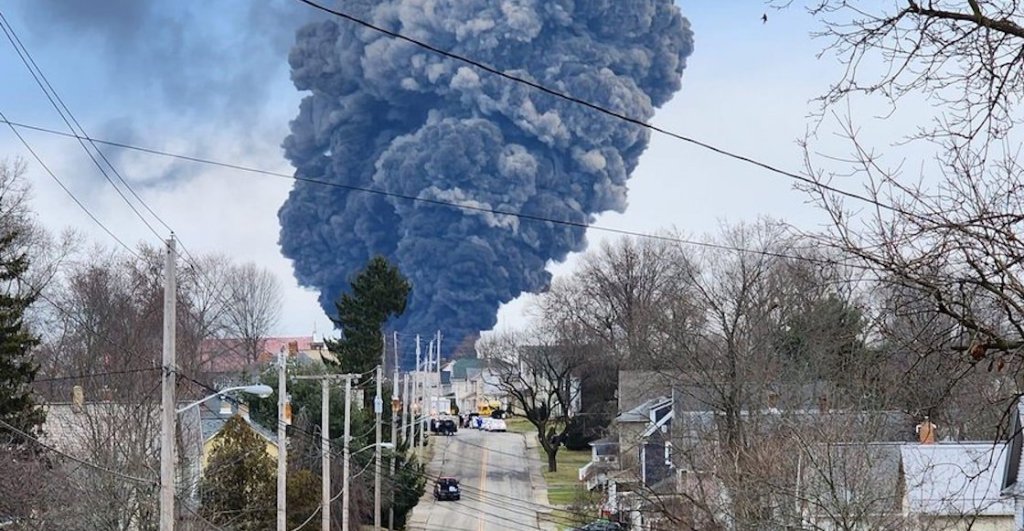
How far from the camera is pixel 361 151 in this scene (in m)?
137

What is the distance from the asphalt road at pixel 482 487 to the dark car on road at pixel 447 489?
33cm

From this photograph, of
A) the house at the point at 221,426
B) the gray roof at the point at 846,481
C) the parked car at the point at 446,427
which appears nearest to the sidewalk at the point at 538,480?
the parked car at the point at 446,427

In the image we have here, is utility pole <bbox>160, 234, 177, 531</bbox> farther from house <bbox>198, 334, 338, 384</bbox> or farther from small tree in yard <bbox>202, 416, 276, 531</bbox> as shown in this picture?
house <bbox>198, 334, 338, 384</bbox>

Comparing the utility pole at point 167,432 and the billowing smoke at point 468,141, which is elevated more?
the billowing smoke at point 468,141

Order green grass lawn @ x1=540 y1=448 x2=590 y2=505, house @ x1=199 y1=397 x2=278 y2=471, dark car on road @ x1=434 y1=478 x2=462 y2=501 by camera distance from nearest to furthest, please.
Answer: house @ x1=199 y1=397 x2=278 y2=471 < green grass lawn @ x1=540 y1=448 x2=590 y2=505 < dark car on road @ x1=434 y1=478 x2=462 y2=501

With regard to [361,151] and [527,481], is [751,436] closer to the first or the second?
[527,481]

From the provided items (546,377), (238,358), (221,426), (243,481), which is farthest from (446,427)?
(243,481)

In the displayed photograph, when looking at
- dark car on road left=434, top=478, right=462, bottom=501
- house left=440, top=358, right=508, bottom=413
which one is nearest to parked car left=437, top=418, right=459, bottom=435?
house left=440, top=358, right=508, bottom=413

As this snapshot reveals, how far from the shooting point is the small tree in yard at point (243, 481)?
134 feet

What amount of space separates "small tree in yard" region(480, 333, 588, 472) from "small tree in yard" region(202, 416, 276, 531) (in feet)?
107

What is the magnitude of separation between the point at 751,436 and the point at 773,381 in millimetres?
8657

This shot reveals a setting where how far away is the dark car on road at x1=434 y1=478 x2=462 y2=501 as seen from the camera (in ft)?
213

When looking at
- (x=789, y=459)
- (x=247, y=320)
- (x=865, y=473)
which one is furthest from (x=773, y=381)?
(x=247, y=320)

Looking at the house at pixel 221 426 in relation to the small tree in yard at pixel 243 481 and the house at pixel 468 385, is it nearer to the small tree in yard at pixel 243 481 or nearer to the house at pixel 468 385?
the small tree in yard at pixel 243 481
